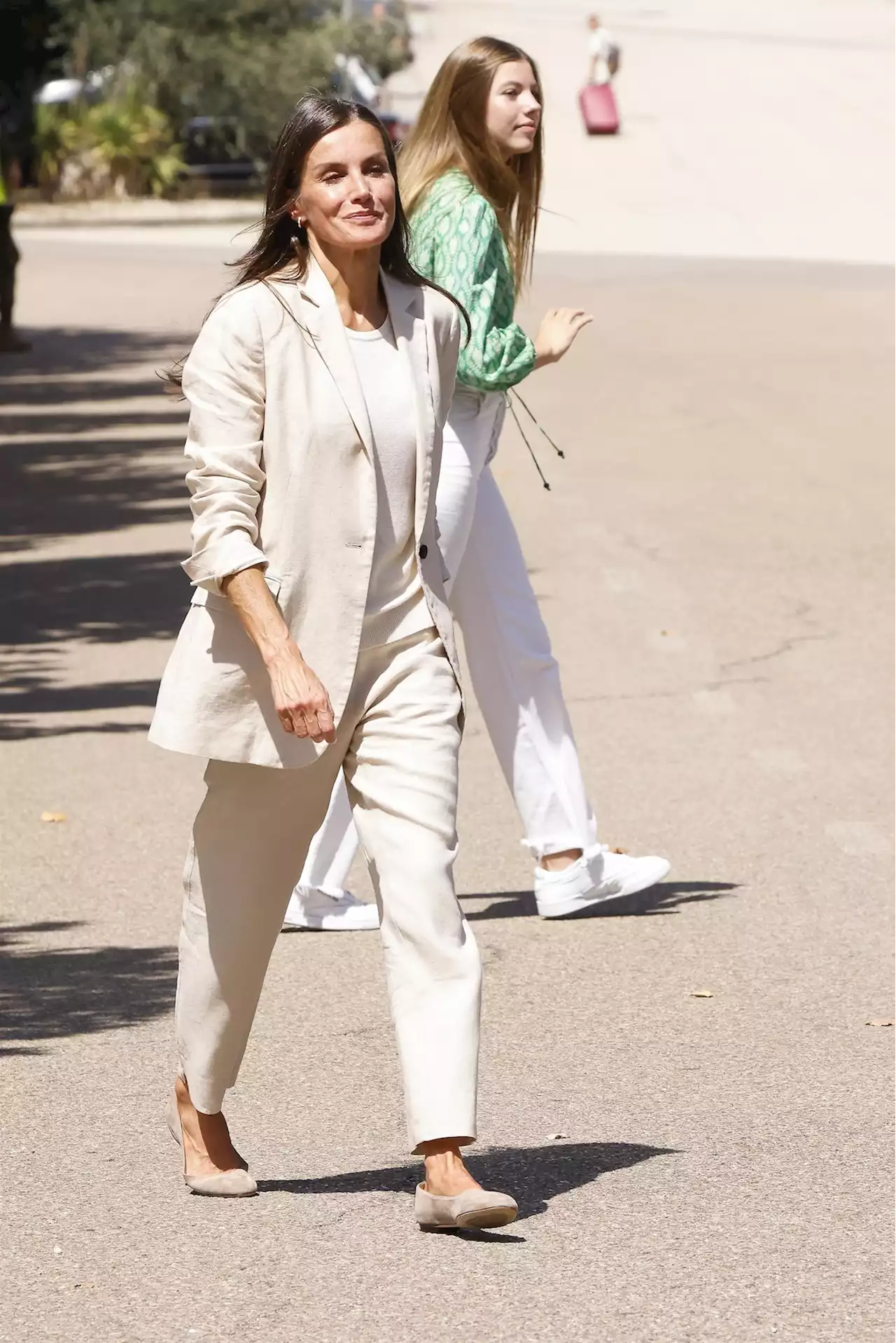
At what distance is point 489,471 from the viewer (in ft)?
22.8

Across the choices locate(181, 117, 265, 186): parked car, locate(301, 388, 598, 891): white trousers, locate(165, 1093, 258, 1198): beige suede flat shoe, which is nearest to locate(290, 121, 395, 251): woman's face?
locate(165, 1093, 258, 1198): beige suede flat shoe

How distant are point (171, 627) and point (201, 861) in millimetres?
7450

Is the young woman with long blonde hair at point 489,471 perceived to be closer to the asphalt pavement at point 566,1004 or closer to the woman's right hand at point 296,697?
the asphalt pavement at point 566,1004

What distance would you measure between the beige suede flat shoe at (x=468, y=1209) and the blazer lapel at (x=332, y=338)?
124 centimetres

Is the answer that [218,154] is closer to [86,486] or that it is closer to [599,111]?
[599,111]

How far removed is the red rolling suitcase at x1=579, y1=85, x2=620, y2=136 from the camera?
168 ft

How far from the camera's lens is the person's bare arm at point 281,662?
4555 mm

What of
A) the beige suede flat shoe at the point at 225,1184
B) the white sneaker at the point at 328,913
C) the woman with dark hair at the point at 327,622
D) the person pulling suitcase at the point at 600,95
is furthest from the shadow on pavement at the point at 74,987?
the person pulling suitcase at the point at 600,95

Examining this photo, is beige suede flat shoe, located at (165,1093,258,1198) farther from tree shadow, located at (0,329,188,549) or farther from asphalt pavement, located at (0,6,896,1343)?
tree shadow, located at (0,329,188,549)

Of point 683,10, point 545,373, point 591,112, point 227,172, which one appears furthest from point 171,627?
point 683,10

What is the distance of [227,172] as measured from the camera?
2234 inches

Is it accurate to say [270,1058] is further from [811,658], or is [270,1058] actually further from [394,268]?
[811,658]

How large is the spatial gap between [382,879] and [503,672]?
2.43 metres

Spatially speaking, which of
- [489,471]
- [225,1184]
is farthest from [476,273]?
[225,1184]
